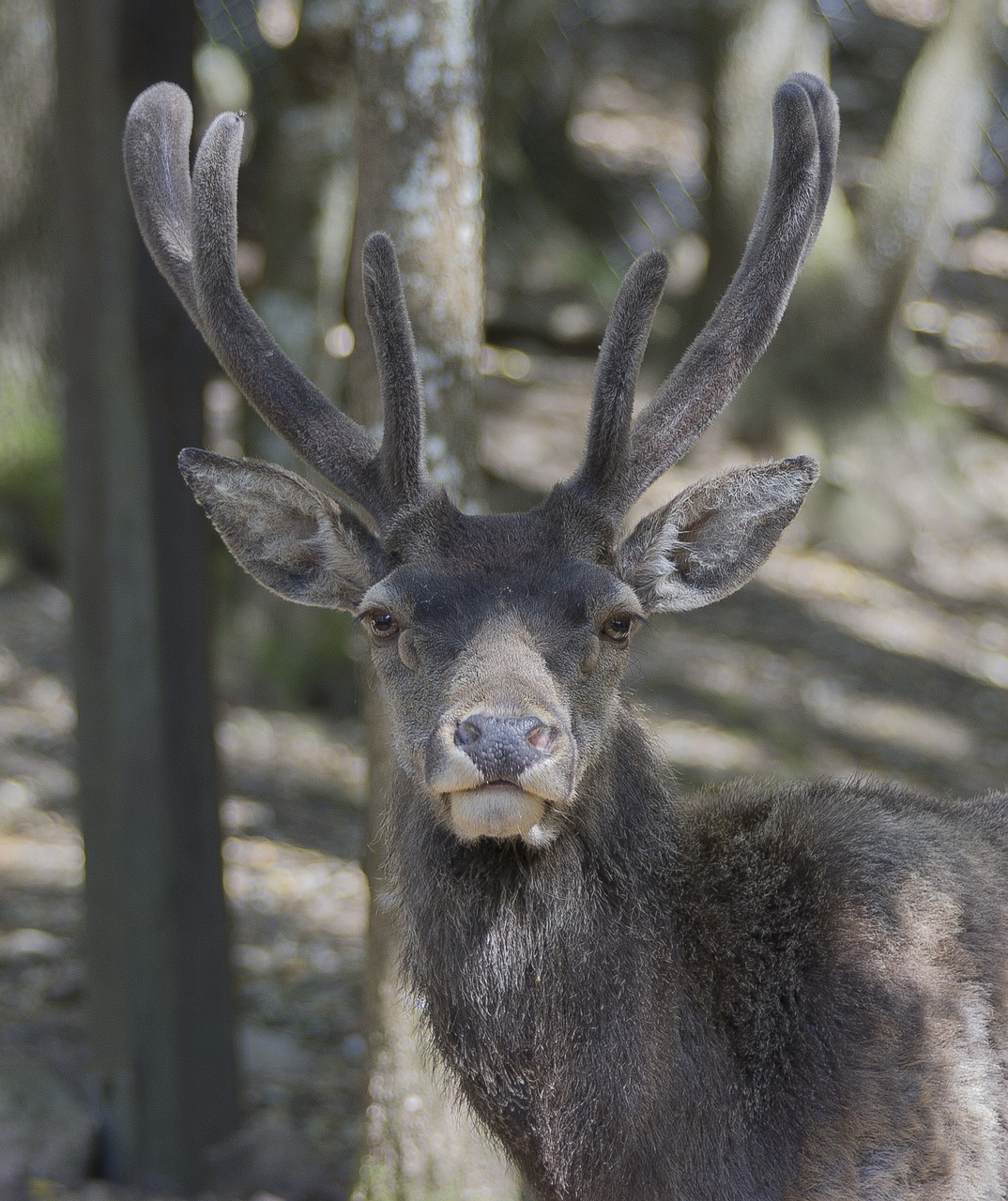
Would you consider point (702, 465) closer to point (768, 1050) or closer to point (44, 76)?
point (44, 76)

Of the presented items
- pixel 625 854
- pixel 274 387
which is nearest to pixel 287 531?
pixel 274 387

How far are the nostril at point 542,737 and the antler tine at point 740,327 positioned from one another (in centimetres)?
94

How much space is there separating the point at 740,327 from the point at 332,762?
17.9ft

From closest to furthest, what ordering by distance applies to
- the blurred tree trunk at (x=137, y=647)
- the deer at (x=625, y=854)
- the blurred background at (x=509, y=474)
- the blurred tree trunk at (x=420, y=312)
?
the deer at (x=625, y=854), the blurred tree trunk at (x=420, y=312), the blurred tree trunk at (x=137, y=647), the blurred background at (x=509, y=474)

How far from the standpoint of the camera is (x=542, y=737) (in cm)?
295

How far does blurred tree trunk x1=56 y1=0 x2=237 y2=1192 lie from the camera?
5020 millimetres

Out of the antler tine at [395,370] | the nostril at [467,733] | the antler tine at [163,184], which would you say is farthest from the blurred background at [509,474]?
the nostril at [467,733]

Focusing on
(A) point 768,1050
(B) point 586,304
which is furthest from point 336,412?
(B) point 586,304

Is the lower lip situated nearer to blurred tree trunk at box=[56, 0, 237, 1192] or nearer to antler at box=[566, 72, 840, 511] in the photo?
antler at box=[566, 72, 840, 511]

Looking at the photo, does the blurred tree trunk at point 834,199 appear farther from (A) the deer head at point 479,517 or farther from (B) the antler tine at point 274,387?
(B) the antler tine at point 274,387

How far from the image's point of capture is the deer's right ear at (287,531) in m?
3.80

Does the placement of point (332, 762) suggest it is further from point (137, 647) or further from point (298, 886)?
point (137, 647)

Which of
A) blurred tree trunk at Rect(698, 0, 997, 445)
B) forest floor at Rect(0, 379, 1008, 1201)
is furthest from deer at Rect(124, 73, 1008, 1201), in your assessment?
blurred tree trunk at Rect(698, 0, 997, 445)

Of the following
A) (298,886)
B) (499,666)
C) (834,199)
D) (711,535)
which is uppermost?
(834,199)
